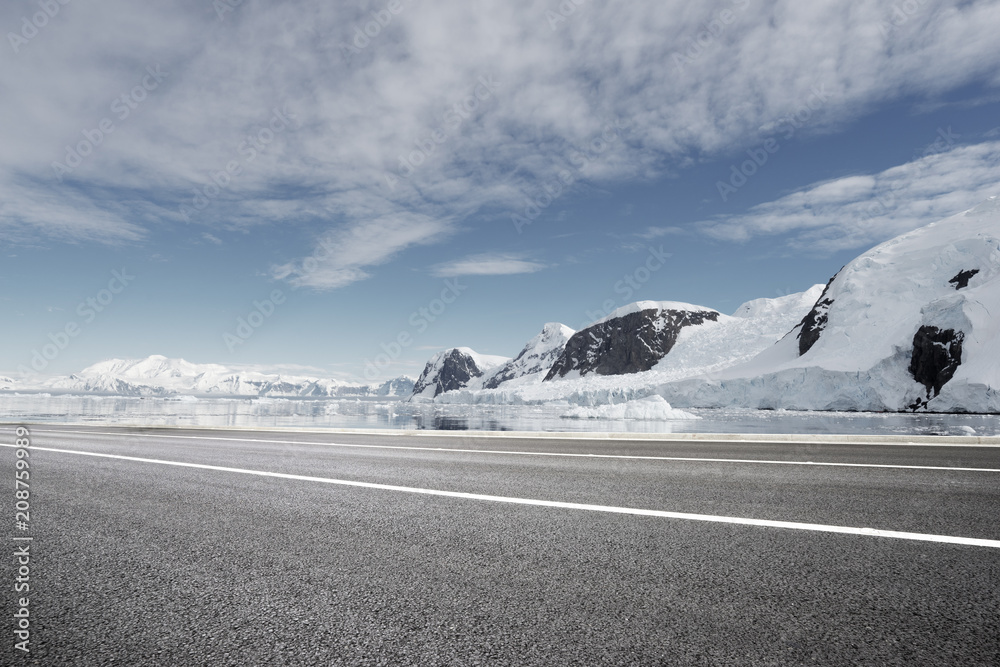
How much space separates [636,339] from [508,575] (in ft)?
572

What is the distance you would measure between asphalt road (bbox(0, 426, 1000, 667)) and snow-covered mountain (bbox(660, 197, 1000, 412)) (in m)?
50.2

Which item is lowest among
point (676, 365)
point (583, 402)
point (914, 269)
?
point (583, 402)

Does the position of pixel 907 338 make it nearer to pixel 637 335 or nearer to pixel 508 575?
pixel 508 575

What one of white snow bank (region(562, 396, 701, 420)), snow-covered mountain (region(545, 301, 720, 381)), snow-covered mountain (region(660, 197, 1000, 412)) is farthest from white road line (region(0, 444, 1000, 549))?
snow-covered mountain (region(545, 301, 720, 381))

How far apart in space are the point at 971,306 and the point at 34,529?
210ft

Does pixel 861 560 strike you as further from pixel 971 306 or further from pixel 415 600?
pixel 971 306

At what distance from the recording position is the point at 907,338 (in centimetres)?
5303

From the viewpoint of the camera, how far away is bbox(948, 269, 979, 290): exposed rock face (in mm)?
57597

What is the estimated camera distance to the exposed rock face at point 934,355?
49.5 m

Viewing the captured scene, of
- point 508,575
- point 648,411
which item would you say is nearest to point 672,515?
point 508,575

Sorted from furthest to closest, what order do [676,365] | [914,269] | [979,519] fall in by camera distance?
[676,365], [914,269], [979,519]

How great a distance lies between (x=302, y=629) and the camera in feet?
7.54

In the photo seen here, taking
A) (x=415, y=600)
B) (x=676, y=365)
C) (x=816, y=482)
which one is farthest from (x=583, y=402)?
(x=415, y=600)

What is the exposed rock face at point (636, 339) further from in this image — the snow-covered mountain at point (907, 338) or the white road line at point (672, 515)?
the white road line at point (672, 515)
